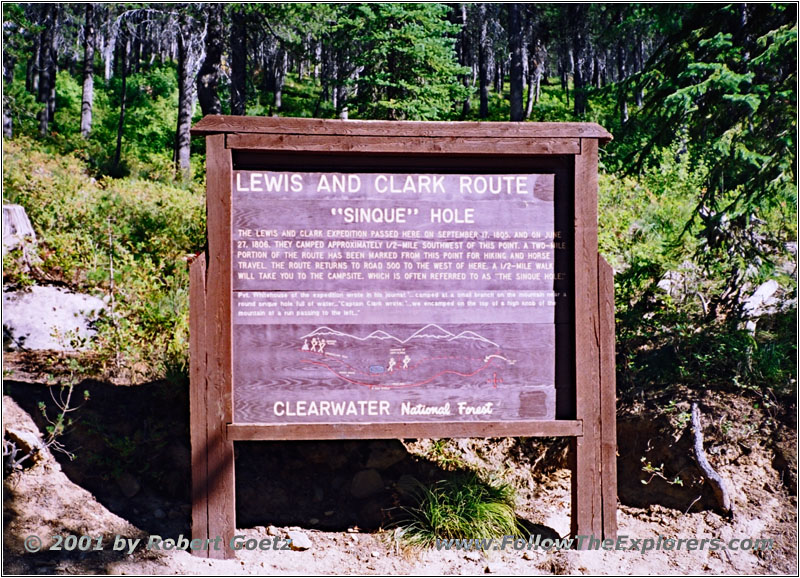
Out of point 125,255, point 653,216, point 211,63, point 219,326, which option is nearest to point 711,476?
point 219,326

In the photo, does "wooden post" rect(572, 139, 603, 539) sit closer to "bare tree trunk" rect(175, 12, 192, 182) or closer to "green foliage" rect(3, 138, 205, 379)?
"green foliage" rect(3, 138, 205, 379)

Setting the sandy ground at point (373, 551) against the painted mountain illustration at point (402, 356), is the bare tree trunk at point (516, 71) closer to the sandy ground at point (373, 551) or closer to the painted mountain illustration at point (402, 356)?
the sandy ground at point (373, 551)

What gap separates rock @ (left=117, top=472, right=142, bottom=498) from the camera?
512 cm

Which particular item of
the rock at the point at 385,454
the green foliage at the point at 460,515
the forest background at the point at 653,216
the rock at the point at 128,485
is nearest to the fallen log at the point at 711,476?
the forest background at the point at 653,216

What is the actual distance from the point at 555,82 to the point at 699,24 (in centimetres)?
4278

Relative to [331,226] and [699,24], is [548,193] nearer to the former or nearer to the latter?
[331,226]

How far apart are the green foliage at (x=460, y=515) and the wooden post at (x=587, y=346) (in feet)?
1.94

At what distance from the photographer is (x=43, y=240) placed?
7906 millimetres

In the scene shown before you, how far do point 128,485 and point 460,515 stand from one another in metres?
2.59

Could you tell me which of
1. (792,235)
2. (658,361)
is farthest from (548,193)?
(792,235)

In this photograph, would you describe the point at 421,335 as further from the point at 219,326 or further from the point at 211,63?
the point at 211,63

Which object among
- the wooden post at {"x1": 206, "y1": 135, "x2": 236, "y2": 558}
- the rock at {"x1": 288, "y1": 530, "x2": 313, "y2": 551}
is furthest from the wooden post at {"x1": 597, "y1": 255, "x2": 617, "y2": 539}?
the wooden post at {"x1": 206, "y1": 135, "x2": 236, "y2": 558}

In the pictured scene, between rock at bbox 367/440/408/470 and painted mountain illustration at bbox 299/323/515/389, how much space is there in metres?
1.65

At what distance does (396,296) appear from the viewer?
442 centimetres
